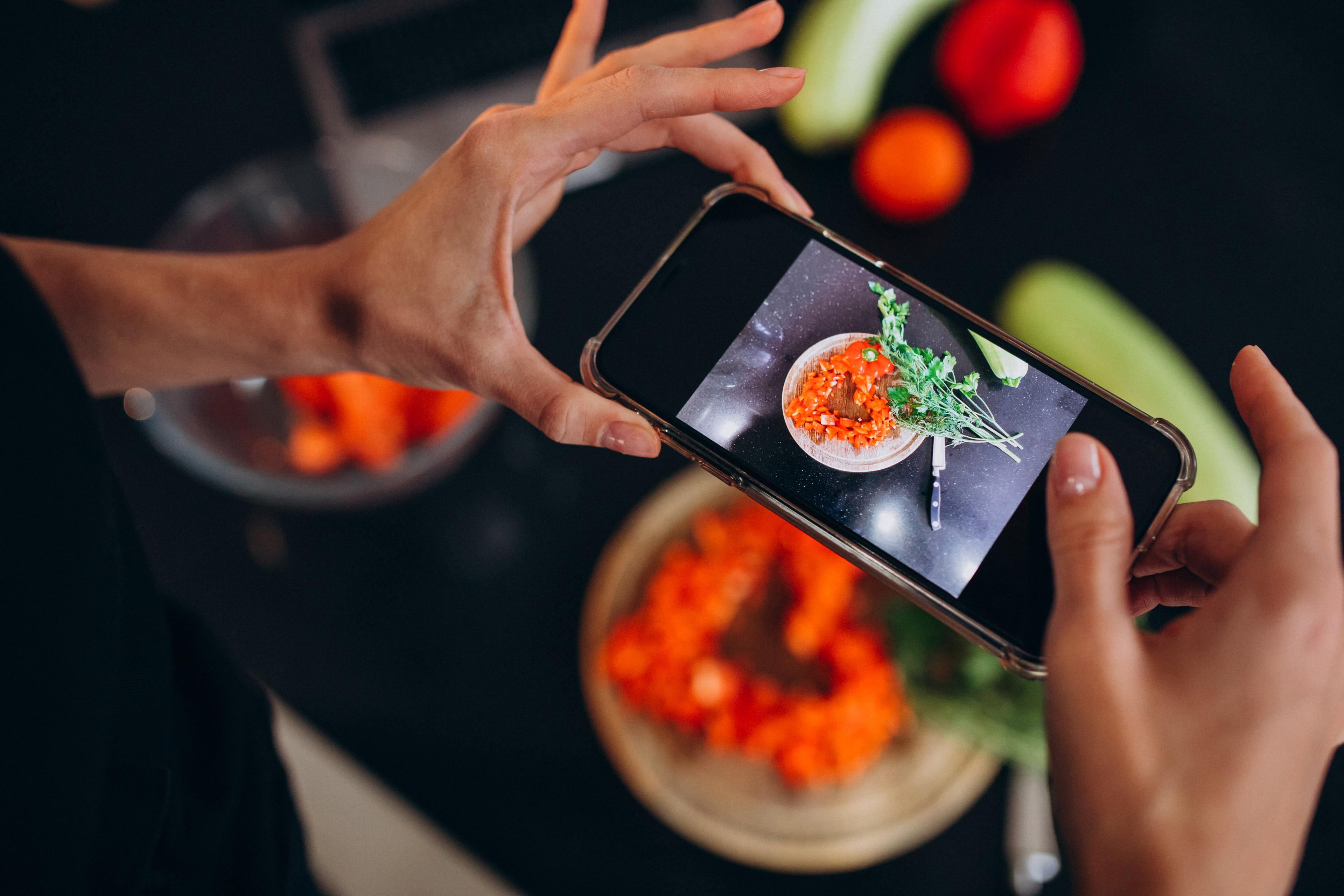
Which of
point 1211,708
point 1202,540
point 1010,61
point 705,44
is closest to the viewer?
Answer: point 1211,708

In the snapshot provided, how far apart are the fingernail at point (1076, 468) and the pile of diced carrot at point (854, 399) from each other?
123 mm

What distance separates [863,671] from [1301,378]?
728 mm

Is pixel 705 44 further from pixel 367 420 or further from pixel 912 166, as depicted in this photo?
pixel 367 420

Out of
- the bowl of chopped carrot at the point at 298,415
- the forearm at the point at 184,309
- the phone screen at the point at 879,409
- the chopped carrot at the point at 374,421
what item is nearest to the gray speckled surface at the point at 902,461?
the phone screen at the point at 879,409

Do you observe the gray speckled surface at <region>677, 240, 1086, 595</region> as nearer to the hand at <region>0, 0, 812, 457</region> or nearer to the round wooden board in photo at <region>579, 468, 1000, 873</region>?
the hand at <region>0, 0, 812, 457</region>

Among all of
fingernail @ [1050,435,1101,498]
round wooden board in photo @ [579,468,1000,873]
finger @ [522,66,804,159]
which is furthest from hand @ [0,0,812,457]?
round wooden board in photo @ [579,468,1000,873]

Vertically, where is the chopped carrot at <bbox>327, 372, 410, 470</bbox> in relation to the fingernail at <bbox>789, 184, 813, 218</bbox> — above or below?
below

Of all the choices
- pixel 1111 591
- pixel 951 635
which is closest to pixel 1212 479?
pixel 951 635

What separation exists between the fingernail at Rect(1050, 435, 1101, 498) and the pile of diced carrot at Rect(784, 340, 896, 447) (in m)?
0.12

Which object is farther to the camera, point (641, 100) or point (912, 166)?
point (912, 166)

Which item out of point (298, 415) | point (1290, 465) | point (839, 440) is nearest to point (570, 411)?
point (839, 440)

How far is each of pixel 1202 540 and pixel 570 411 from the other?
460mm

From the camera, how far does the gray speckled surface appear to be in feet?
1.85

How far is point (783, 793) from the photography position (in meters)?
0.97
